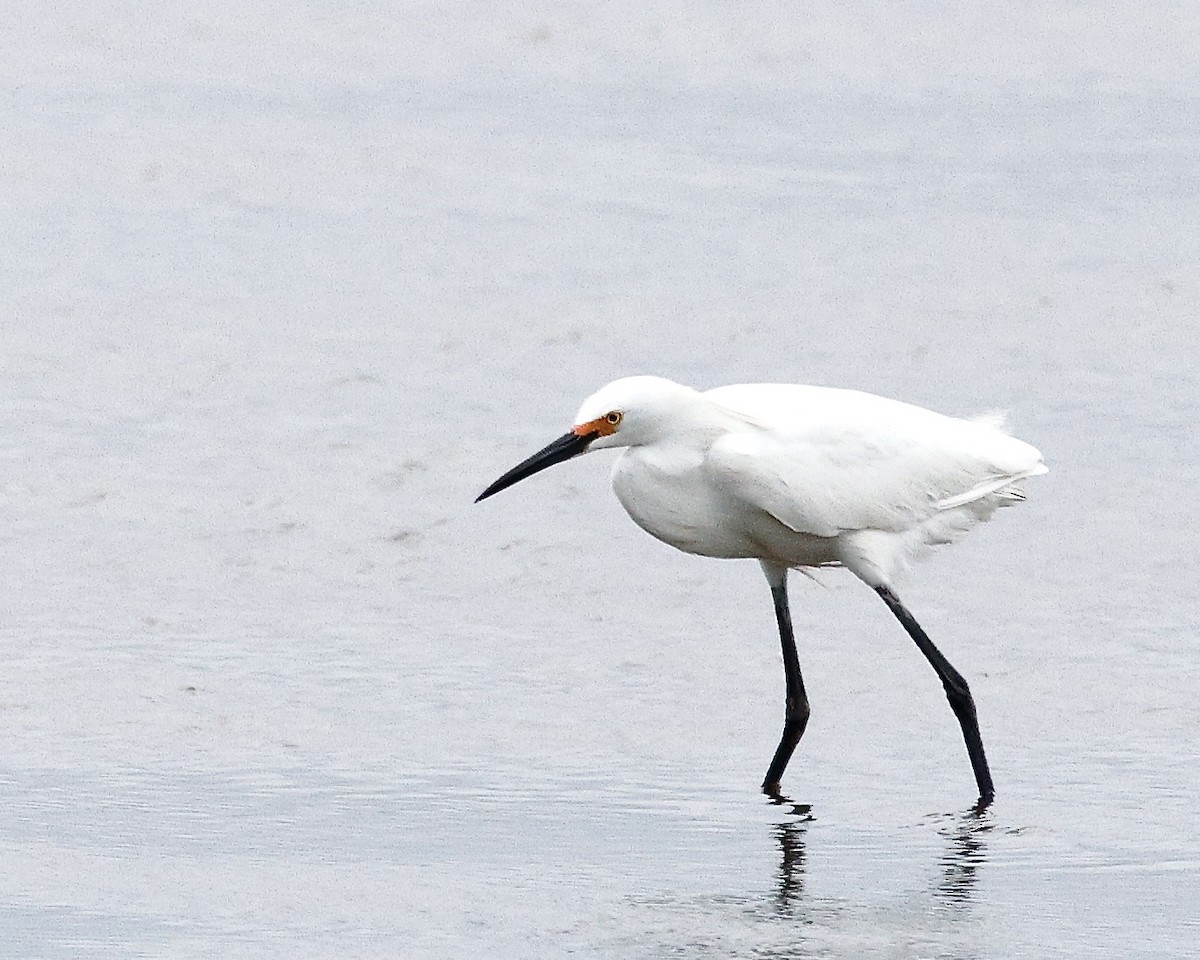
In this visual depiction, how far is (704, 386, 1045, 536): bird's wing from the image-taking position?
648 centimetres

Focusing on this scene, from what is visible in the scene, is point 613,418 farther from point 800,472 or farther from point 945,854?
point 945,854

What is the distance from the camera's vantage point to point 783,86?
510 inches

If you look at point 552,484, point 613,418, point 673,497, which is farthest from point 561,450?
point 552,484

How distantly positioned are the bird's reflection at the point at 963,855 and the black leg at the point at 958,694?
4.6 inches

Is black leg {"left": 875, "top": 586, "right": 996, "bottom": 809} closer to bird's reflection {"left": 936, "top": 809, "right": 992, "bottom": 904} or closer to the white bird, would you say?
the white bird

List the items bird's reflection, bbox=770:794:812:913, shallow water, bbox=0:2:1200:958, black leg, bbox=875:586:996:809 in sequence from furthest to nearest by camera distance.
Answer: black leg, bbox=875:586:996:809 → shallow water, bbox=0:2:1200:958 → bird's reflection, bbox=770:794:812:913

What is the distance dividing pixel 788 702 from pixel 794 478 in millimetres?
547

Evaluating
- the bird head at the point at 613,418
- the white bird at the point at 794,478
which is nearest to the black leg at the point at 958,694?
the white bird at the point at 794,478

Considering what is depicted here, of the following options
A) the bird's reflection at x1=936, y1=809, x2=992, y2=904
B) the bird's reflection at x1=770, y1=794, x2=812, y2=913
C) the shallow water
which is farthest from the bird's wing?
the bird's reflection at x1=936, y1=809, x2=992, y2=904

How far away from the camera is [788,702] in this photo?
21.6ft

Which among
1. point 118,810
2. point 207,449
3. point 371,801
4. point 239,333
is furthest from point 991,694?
point 239,333

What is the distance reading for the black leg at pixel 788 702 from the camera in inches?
250

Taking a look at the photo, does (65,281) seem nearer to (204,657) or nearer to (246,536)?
(246,536)

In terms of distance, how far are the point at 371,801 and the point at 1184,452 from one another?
3.72m
